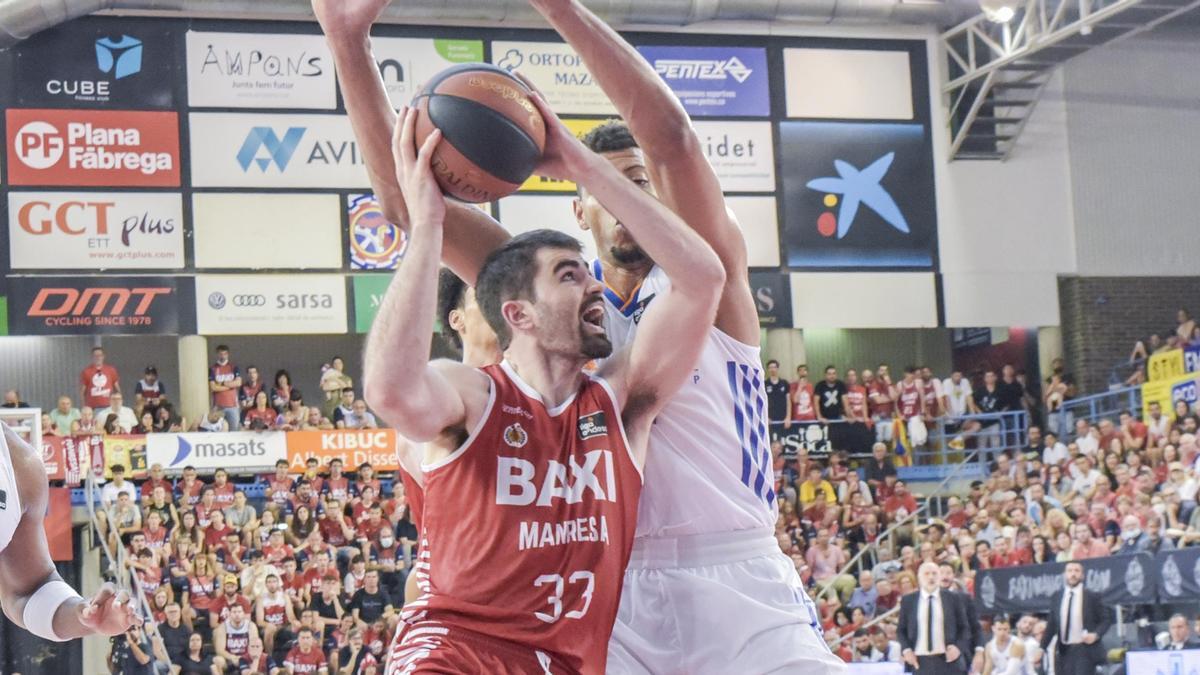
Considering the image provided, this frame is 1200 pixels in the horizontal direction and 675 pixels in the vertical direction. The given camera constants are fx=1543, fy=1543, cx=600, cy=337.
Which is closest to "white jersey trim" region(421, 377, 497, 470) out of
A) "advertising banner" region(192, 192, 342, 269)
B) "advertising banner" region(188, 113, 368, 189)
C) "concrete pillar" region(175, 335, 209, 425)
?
"concrete pillar" region(175, 335, 209, 425)

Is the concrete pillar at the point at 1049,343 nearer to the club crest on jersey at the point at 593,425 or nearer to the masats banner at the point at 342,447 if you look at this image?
the masats banner at the point at 342,447

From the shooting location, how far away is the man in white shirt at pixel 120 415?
21.9 metres

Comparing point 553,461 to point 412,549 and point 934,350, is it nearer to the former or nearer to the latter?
point 412,549

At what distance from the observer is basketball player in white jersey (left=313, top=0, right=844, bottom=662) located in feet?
14.4

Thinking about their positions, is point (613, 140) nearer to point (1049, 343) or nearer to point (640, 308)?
point (640, 308)

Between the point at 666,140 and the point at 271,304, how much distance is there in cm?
2160

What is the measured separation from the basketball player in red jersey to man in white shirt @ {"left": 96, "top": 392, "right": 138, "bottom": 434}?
61.8 ft

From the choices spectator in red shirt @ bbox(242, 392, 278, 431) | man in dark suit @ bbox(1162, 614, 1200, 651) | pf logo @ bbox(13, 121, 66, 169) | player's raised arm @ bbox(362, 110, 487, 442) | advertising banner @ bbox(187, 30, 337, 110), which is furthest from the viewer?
advertising banner @ bbox(187, 30, 337, 110)

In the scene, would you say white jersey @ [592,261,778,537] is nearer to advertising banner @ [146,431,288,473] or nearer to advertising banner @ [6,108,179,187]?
advertising banner @ [146,431,288,473]

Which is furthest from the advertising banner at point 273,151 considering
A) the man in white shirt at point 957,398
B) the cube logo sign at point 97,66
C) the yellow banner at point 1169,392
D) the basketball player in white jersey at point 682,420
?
the basketball player in white jersey at point 682,420

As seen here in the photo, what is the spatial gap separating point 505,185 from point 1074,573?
12.5 meters

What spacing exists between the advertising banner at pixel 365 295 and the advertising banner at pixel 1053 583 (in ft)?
39.7

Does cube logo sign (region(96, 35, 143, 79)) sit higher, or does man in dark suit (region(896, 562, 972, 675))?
cube logo sign (region(96, 35, 143, 79))

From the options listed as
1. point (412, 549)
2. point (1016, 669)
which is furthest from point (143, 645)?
point (1016, 669)
